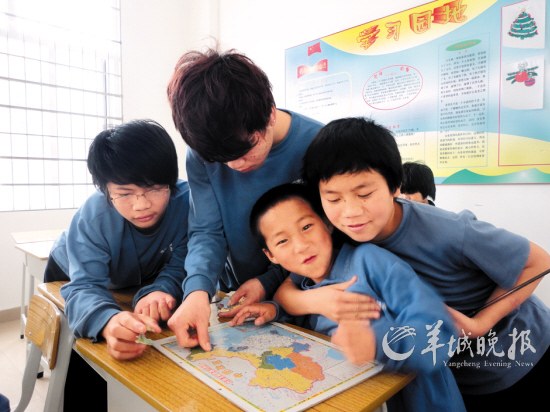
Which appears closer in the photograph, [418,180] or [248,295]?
[248,295]

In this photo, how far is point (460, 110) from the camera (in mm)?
2398

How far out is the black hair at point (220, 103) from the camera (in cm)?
86

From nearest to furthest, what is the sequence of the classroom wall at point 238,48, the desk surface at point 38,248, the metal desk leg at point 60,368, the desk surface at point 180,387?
the desk surface at point 180,387 < the metal desk leg at point 60,368 < the desk surface at point 38,248 < the classroom wall at point 238,48

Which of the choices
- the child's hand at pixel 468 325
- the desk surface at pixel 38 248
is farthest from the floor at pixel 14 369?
the child's hand at pixel 468 325

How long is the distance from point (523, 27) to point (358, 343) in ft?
7.43

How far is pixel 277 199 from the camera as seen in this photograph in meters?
1.06

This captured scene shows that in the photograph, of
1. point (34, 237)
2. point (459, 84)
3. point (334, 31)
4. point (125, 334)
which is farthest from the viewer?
point (334, 31)

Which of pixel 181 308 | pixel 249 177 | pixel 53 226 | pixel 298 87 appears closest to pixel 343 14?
pixel 298 87

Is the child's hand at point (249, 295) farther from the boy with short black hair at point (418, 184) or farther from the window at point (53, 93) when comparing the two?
the window at point (53, 93)

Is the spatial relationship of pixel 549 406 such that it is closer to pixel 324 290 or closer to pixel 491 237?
pixel 491 237

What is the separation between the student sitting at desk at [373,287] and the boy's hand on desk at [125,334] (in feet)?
0.75

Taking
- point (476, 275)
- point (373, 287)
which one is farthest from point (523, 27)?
point (373, 287)

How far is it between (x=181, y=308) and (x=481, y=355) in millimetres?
738

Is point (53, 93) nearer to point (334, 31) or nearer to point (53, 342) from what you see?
point (334, 31)
